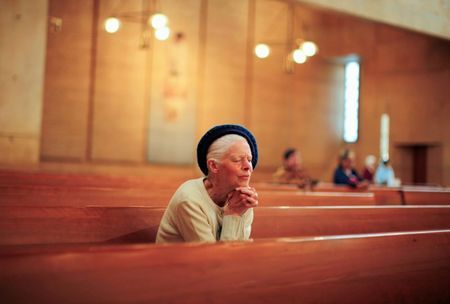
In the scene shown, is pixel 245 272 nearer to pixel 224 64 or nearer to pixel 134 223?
pixel 134 223

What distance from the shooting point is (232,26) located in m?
12.6

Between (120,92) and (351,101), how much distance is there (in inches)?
268

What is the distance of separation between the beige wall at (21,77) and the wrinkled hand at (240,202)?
218 inches

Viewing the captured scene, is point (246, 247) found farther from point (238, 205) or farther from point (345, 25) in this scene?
point (345, 25)

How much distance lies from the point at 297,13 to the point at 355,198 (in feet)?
33.6

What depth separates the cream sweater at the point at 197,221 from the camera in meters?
2.16

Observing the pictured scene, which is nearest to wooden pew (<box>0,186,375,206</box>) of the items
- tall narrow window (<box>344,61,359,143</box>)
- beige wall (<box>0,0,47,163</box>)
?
beige wall (<box>0,0,47,163</box>)

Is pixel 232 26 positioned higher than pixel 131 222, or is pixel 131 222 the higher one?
pixel 232 26

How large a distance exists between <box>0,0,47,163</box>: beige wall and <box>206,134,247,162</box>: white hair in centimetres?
540

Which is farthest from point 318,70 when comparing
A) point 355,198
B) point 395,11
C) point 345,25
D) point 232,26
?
point 355,198

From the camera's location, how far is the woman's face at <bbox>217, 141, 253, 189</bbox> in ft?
7.44

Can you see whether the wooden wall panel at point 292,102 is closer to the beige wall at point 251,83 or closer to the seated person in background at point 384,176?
the beige wall at point 251,83

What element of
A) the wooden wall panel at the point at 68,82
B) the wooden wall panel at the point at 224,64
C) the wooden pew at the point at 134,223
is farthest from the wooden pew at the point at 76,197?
the wooden wall panel at the point at 224,64

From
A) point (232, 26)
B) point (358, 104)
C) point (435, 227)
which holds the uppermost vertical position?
point (232, 26)
